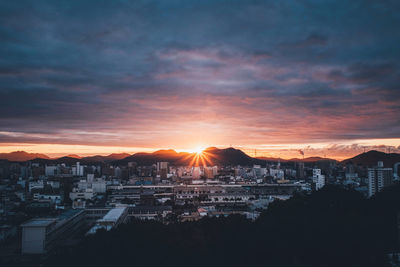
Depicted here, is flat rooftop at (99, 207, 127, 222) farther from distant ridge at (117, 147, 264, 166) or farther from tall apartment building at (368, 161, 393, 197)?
distant ridge at (117, 147, 264, 166)

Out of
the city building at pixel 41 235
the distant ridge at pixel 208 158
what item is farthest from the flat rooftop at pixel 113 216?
the distant ridge at pixel 208 158

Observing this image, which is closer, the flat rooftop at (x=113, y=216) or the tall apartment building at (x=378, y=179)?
the flat rooftop at (x=113, y=216)

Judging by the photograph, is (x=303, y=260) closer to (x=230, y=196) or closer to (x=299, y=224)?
(x=299, y=224)

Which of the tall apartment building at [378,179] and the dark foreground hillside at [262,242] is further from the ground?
the tall apartment building at [378,179]

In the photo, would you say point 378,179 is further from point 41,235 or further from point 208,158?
point 208,158

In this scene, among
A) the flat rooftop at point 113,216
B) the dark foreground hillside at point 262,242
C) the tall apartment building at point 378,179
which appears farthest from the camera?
the tall apartment building at point 378,179

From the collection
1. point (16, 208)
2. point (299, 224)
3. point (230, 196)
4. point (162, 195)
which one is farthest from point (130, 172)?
point (299, 224)

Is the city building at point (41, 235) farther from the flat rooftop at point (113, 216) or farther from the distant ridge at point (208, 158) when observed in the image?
the distant ridge at point (208, 158)

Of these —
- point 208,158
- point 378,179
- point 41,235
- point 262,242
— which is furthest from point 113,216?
point 208,158
